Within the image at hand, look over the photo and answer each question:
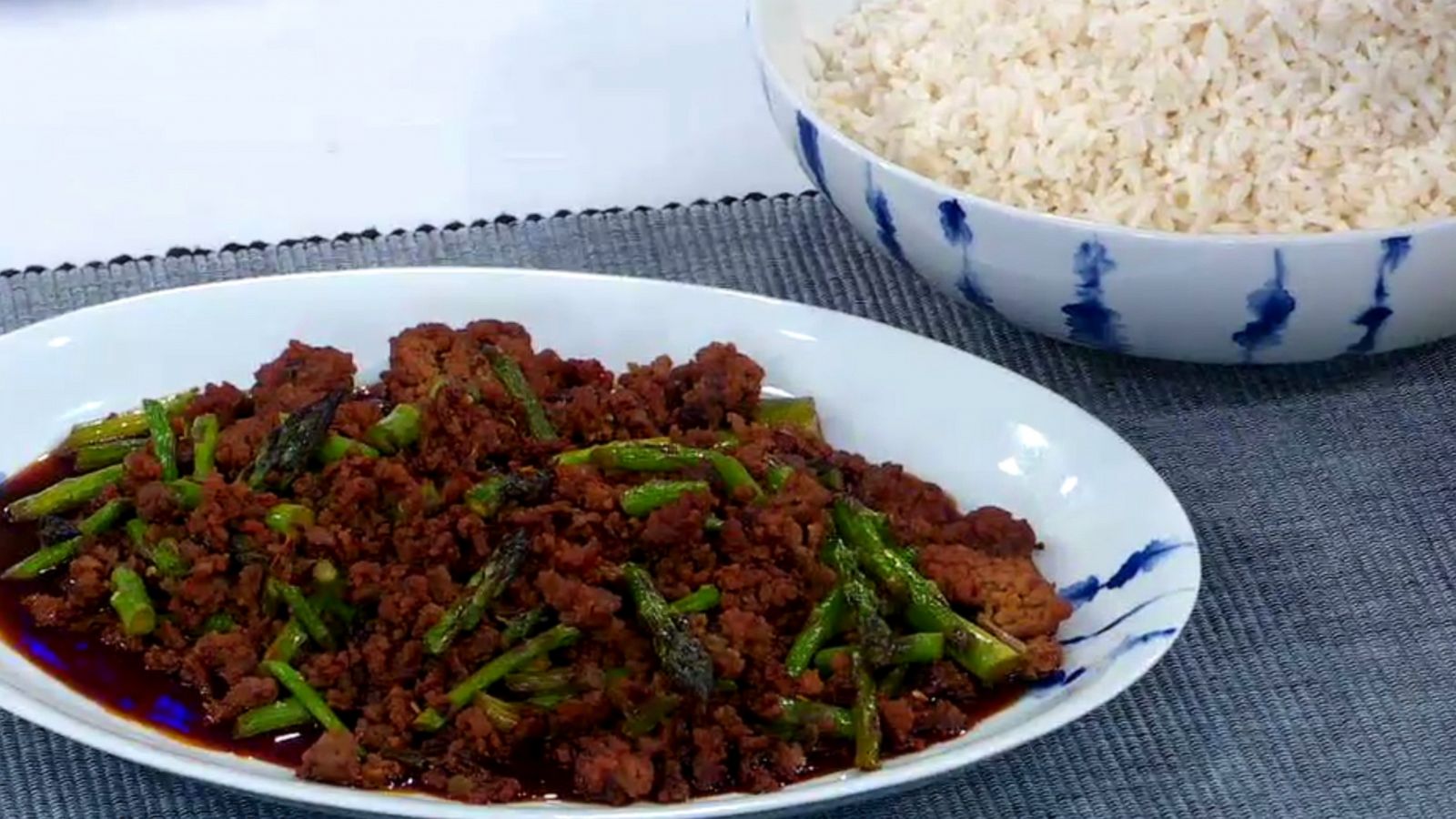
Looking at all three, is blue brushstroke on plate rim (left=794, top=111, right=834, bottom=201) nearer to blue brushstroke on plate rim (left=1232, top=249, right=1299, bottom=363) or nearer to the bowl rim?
the bowl rim

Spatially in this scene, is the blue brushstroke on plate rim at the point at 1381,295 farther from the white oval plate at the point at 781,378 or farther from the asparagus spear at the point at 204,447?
the asparagus spear at the point at 204,447

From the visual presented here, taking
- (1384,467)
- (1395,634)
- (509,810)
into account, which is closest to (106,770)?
(509,810)

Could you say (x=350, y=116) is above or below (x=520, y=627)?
below

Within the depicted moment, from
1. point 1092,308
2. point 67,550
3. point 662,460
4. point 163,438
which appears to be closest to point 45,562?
point 67,550

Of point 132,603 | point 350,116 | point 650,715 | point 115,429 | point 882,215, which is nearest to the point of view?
point 650,715

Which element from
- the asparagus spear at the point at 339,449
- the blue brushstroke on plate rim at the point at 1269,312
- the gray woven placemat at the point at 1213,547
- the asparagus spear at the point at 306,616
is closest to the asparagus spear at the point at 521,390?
the asparagus spear at the point at 339,449

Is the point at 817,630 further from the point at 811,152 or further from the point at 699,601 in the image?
the point at 811,152

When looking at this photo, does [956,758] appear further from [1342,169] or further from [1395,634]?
[1342,169]
